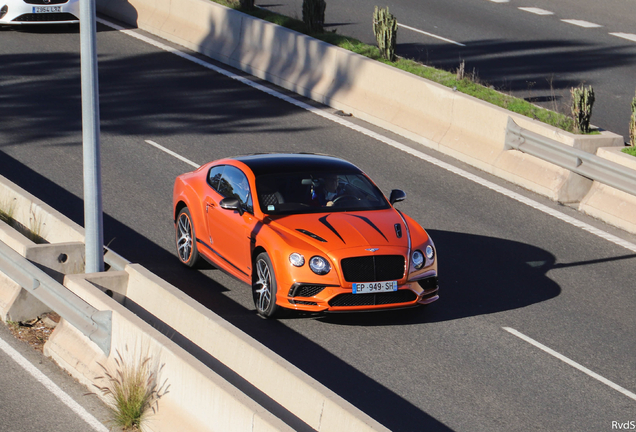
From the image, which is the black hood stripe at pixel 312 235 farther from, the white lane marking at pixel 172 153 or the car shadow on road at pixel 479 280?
the white lane marking at pixel 172 153

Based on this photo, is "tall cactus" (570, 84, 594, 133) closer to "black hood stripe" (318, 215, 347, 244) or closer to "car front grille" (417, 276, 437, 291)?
"car front grille" (417, 276, 437, 291)

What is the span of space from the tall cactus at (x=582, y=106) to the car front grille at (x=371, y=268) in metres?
6.49

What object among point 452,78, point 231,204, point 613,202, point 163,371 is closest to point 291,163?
point 231,204

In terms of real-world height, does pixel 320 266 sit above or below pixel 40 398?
above

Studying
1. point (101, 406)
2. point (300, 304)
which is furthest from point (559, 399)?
point (101, 406)

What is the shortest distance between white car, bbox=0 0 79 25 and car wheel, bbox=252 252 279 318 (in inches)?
587

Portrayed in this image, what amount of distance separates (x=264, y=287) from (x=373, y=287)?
1.27 m

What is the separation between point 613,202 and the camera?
1387 cm

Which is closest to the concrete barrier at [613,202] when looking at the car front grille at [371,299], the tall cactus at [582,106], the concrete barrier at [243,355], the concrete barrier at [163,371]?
the tall cactus at [582,106]

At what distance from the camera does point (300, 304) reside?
9617 mm

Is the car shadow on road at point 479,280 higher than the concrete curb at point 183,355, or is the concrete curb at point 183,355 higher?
the concrete curb at point 183,355

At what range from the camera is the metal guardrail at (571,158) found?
13.5 m

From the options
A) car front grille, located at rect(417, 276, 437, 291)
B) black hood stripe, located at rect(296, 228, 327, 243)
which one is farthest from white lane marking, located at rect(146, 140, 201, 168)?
car front grille, located at rect(417, 276, 437, 291)

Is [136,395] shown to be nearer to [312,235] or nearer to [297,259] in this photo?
[297,259]
